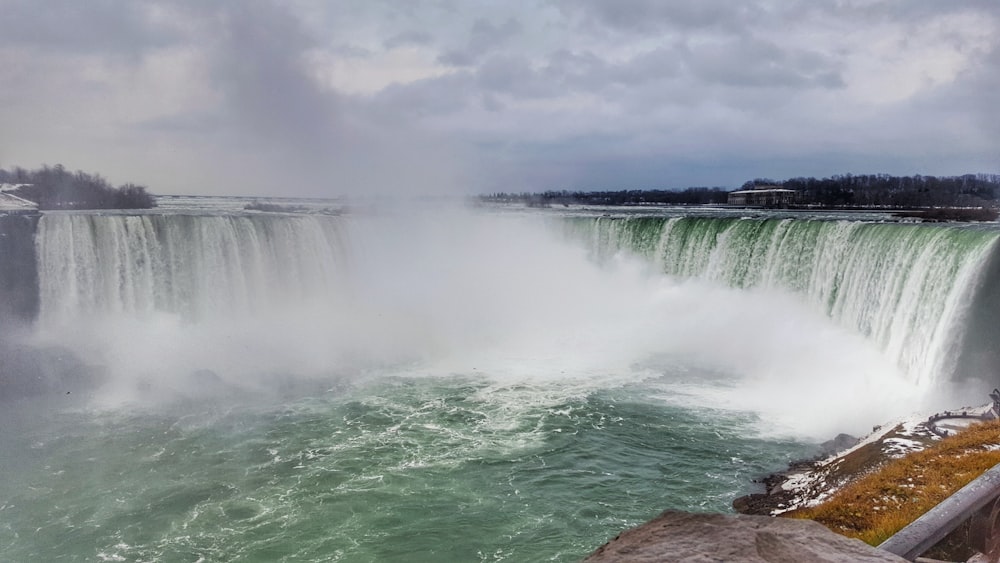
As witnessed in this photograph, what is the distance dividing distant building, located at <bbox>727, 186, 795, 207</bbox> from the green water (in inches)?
1876

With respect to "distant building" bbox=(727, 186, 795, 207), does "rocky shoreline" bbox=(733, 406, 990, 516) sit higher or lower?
lower

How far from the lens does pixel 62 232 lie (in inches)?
781

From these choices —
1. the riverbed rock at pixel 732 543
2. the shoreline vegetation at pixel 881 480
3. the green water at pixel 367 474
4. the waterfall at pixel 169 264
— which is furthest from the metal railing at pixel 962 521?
the waterfall at pixel 169 264

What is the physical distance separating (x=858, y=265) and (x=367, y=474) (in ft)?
41.4

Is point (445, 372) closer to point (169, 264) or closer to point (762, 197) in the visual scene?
point (169, 264)

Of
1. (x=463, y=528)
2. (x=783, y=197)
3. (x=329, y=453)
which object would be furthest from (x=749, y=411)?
(x=783, y=197)

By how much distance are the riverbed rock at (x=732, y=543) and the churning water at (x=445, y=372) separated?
Answer: 20.8 ft

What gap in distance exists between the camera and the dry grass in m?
→ 6.77

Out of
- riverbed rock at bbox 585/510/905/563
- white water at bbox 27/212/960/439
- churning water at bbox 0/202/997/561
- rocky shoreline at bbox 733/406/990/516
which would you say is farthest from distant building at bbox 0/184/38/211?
riverbed rock at bbox 585/510/905/563

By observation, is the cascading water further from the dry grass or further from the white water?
the dry grass

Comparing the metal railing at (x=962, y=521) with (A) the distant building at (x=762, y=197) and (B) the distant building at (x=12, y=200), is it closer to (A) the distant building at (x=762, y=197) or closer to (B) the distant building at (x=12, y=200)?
(B) the distant building at (x=12, y=200)

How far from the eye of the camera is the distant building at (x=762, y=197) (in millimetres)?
58750

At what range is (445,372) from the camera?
58.2 ft

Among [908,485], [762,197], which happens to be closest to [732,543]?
[908,485]
